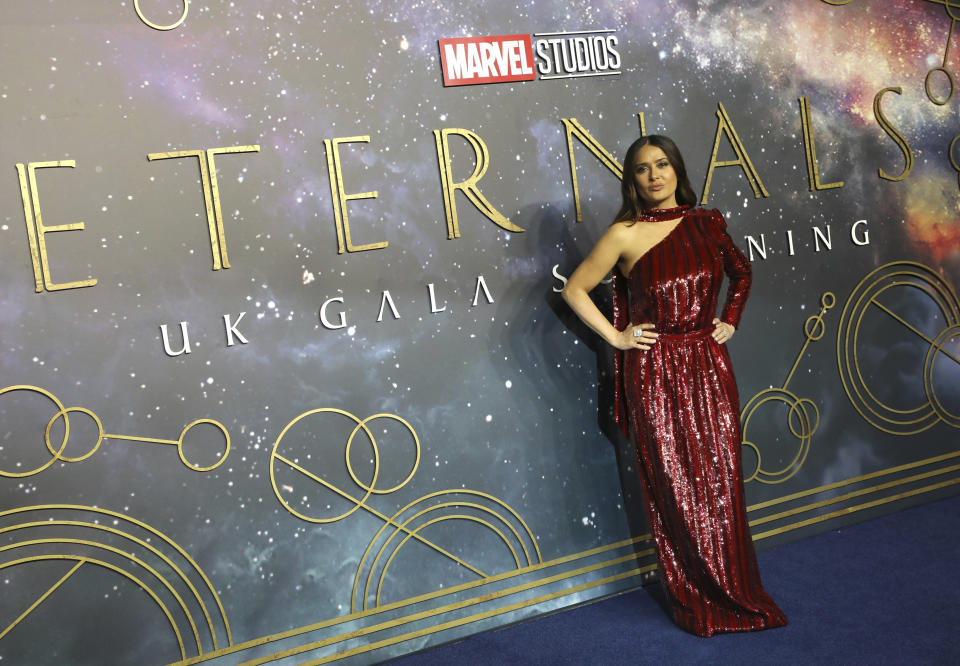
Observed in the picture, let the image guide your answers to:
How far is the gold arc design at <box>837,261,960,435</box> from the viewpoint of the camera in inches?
161

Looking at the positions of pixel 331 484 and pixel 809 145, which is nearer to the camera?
pixel 331 484

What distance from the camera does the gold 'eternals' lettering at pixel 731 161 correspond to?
3824mm

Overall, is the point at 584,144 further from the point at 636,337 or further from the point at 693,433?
the point at 693,433

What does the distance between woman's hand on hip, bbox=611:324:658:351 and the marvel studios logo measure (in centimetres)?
109

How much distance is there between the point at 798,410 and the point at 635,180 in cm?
143

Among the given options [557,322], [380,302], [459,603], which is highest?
[380,302]

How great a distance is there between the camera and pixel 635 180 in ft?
10.7

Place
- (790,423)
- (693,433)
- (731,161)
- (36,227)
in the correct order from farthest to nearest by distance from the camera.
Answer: (790,423)
(731,161)
(693,433)
(36,227)

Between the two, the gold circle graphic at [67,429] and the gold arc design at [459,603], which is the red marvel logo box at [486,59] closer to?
the gold circle graphic at [67,429]

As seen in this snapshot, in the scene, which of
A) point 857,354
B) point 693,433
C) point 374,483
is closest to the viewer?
point 693,433

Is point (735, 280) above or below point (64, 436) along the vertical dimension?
above

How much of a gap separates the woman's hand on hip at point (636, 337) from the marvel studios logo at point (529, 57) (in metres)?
1.09

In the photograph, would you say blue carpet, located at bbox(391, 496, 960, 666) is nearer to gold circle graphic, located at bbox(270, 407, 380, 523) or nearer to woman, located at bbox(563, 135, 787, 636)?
woman, located at bbox(563, 135, 787, 636)

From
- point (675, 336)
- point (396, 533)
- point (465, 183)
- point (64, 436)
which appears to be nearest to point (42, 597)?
point (64, 436)
